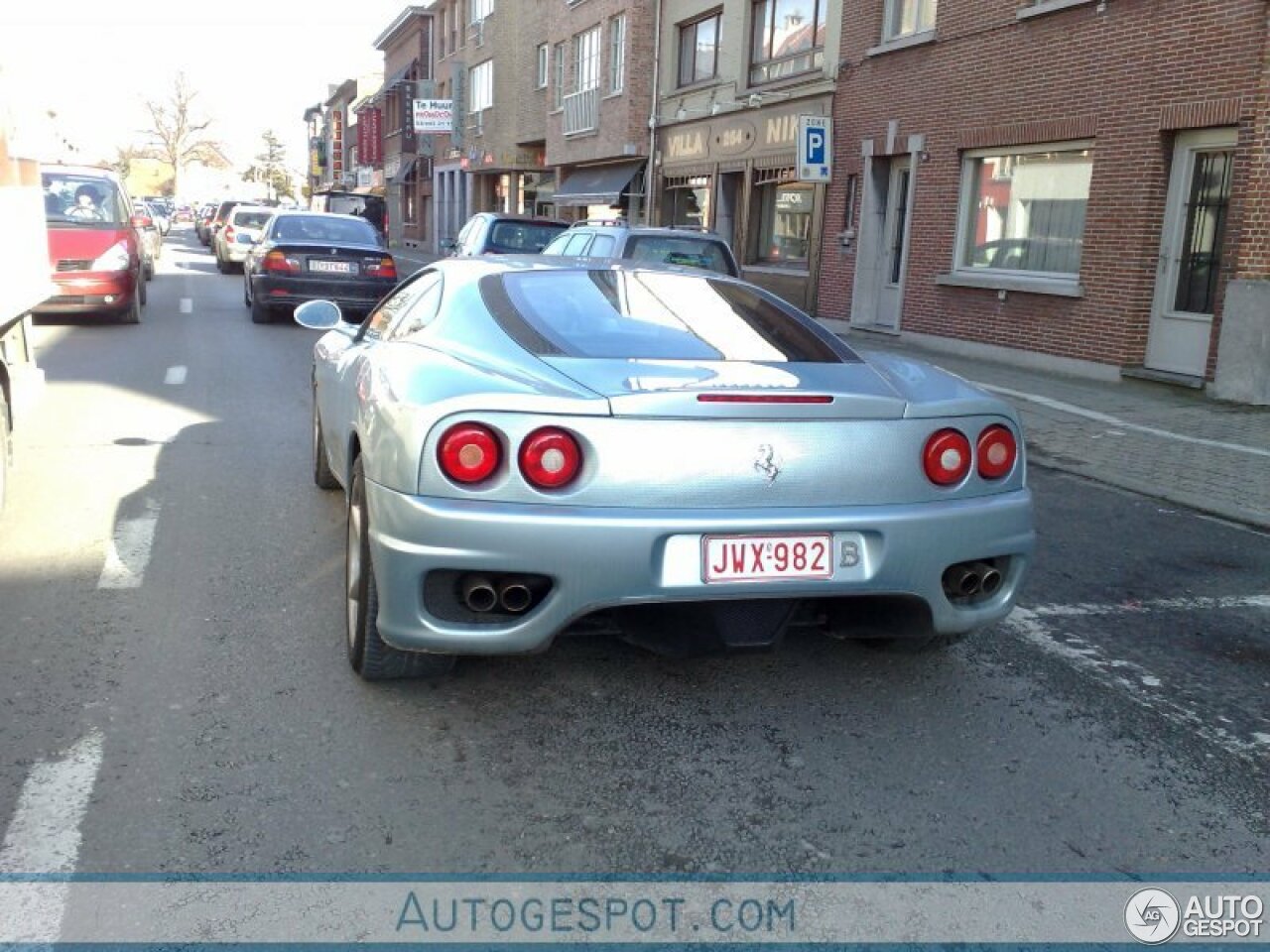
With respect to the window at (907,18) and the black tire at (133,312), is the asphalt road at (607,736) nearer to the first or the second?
the black tire at (133,312)

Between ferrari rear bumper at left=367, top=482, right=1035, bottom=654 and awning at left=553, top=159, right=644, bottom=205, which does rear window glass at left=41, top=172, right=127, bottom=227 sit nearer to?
ferrari rear bumper at left=367, top=482, right=1035, bottom=654

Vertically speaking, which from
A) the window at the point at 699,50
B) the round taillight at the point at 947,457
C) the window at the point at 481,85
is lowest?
the round taillight at the point at 947,457

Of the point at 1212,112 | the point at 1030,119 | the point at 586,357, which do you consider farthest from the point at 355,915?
the point at 1030,119

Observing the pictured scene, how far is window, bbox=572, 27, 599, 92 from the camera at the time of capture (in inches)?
1148

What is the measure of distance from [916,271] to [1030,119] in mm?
2948

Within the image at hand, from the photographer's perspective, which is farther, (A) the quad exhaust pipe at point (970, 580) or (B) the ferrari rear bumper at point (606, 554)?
(A) the quad exhaust pipe at point (970, 580)

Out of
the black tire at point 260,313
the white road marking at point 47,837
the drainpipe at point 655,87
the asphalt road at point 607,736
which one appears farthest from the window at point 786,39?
the white road marking at point 47,837

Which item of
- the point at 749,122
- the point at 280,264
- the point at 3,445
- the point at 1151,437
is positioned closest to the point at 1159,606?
the point at 1151,437

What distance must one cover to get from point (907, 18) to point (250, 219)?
16637mm

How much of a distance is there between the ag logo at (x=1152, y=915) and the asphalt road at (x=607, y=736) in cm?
11

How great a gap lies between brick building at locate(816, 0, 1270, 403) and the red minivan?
10.4m

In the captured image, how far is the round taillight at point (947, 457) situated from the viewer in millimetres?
3543

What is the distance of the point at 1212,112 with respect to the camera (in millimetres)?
11562

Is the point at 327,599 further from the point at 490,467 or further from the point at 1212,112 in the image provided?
the point at 1212,112
